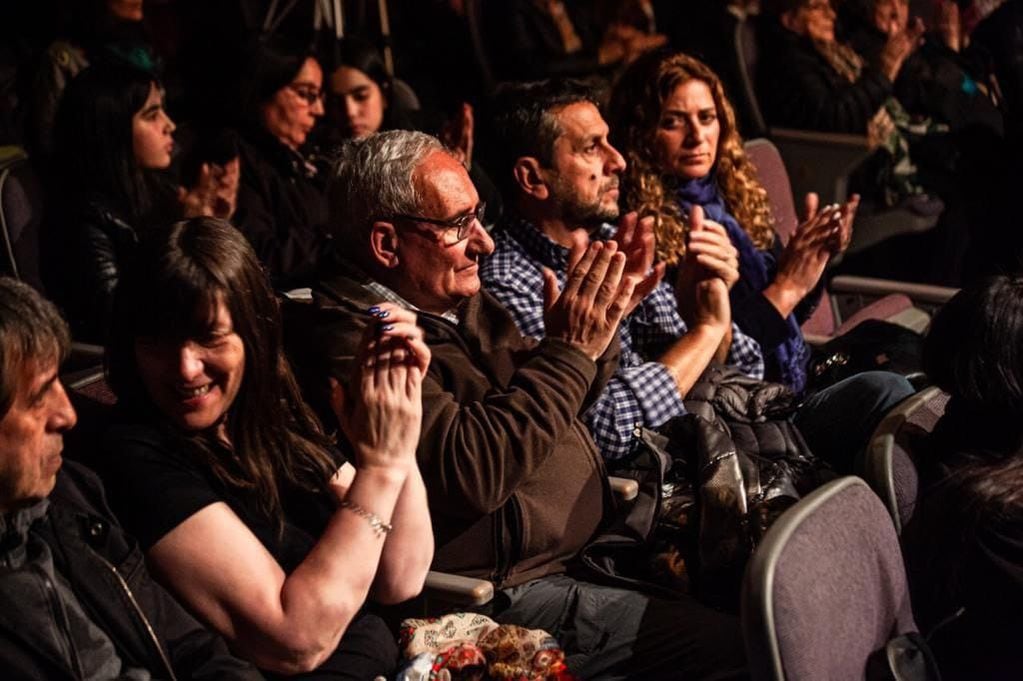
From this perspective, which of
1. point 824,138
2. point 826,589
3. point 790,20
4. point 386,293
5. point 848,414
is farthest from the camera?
point 790,20

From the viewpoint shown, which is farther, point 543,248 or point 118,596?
point 543,248

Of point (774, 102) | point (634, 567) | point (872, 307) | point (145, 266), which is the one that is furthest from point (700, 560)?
point (774, 102)

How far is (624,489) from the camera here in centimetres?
248

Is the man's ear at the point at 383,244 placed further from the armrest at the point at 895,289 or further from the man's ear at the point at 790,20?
the man's ear at the point at 790,20

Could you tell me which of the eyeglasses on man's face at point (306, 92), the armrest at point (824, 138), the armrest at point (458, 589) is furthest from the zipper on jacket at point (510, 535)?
the armrest at point (824, 138)

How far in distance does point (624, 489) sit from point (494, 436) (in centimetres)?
34

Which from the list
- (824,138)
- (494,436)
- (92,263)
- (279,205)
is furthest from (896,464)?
(824,138)

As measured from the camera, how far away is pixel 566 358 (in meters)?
2.33

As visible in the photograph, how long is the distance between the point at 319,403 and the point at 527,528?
36cm

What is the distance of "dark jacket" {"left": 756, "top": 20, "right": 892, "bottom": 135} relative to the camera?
517 centimetres

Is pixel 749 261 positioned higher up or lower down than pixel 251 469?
lower down

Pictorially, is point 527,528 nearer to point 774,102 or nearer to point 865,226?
point 865,226

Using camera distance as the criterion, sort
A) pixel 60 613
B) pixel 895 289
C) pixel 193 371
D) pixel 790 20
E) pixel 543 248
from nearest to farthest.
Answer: pixel 60 613 < pixel 193 371 < pixel 543 248 < pixel 895 289 < pixel 790 20

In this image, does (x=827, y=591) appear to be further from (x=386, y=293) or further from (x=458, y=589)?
(x=386, y=293)
